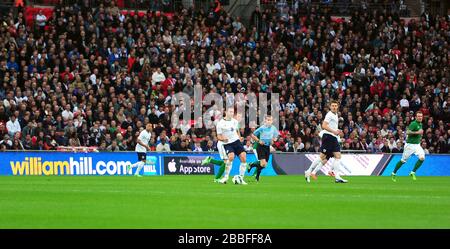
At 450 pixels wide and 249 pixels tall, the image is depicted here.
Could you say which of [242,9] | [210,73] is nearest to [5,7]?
[210,73]

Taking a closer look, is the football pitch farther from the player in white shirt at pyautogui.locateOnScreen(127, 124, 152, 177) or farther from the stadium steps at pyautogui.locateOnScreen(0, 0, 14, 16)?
the stadium steps at pyautogui.locateOnScreen(0, 0, 14, 16)

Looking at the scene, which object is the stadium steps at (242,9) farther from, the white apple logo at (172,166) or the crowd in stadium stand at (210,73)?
the white apple logo at (172,166)

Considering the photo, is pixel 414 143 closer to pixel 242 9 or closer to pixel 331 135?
pixel 331 135

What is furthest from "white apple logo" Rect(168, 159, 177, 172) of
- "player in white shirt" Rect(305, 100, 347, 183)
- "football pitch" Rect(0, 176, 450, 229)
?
"football pitch" Rect(0, 176, 450, 229)

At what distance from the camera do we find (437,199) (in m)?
20.1

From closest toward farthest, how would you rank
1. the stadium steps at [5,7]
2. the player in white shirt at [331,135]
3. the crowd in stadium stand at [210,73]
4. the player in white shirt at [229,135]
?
the player in white shirt at [229,135] → the player in white shirt at [331,135] → the crowd in stadium stand at [210,73] → the stadium steps at [5,7]

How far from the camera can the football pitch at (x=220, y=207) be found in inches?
563

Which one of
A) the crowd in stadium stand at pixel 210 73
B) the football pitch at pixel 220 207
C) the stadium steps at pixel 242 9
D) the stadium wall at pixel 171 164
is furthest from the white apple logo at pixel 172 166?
the football pitch at pixel 220 207

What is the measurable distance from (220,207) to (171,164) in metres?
20.9

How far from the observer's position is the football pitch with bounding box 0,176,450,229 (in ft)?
46.9

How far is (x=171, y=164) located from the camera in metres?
38.1

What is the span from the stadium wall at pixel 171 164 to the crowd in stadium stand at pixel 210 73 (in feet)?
2.33

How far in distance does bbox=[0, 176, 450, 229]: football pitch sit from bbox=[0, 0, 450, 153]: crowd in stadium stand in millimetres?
13896
